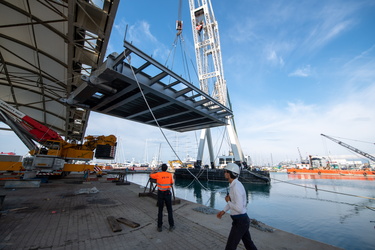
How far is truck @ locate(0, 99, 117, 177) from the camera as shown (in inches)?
445

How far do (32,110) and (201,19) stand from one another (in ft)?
109

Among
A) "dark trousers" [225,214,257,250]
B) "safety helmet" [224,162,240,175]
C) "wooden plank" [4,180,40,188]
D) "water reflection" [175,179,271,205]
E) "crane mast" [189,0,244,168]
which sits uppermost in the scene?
"crane mast" [189,0,244,168]

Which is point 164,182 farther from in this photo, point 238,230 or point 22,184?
point 22,184

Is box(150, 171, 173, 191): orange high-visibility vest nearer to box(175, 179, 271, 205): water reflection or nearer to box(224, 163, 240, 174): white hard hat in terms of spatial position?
box(224, 163, 240, 174): white hard hat

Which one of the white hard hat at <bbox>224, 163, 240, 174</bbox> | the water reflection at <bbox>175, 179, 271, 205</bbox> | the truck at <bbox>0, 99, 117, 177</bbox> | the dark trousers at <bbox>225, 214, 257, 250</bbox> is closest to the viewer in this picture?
the dark trousers at <bbox>225, 214, 257, 250</bbox>

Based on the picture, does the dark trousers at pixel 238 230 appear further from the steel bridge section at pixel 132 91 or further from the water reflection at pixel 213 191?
the water reflection at pixel 213 191

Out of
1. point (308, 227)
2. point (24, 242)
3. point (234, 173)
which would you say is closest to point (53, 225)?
point (24, 242)

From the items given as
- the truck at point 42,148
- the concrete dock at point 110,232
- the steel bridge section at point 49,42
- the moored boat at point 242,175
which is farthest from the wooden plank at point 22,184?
the moored boat at point 242,175

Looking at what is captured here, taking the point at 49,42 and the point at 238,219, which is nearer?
the point at 238,219

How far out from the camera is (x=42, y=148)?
1234cm

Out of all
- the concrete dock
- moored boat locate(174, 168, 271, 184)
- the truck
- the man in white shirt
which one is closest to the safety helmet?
the man in white shirt

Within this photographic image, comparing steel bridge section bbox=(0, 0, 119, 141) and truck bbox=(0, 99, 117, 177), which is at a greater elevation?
steel bridge section bbox=(0, 0, 119, 141)

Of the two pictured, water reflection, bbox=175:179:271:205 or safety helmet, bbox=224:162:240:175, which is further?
water reflection, bbox=175:179:271:205

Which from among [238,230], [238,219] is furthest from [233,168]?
[238,230]
